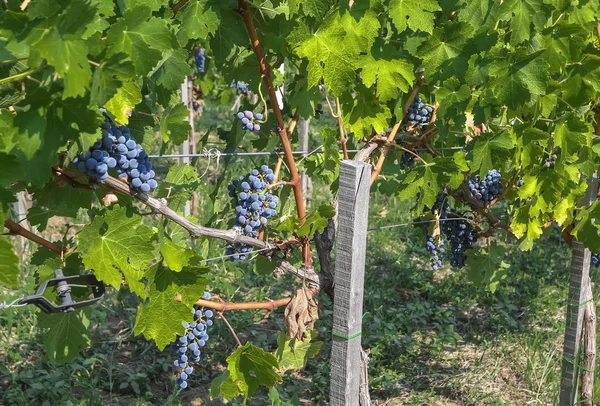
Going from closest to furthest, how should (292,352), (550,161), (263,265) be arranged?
(292,352) → (263,265) → (550,161)

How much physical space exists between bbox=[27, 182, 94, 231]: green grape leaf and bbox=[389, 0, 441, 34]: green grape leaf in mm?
1065

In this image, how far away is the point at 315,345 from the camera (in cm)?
276

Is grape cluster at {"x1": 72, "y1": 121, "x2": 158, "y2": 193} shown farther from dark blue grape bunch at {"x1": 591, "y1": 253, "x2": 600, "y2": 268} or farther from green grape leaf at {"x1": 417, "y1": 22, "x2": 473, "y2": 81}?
dark blue grape bunch at {"x1": 591, "y1": 253, "x2": 600, "y2": 268}

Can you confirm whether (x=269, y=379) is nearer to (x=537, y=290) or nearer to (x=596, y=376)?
(x=596, y=376)

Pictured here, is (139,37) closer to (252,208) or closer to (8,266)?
(8,266)

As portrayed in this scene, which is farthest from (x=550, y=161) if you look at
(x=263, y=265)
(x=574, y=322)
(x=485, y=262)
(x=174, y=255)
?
(x=174, y=255)

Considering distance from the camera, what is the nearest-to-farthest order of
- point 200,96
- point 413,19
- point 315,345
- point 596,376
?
point 413,19 < point 315,345 < point 596,376 < point 200,96

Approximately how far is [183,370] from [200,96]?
449cm

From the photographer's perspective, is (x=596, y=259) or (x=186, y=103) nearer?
(x=596, y=259)

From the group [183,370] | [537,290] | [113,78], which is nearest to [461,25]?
[113,78]

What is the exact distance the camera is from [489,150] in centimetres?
272

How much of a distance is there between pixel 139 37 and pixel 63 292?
2.42 feet

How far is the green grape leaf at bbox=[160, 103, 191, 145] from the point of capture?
2.37 meters

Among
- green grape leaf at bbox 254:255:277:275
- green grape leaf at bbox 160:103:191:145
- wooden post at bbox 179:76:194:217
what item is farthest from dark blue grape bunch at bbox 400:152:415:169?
wooden post at bbox 179:76:194:217
